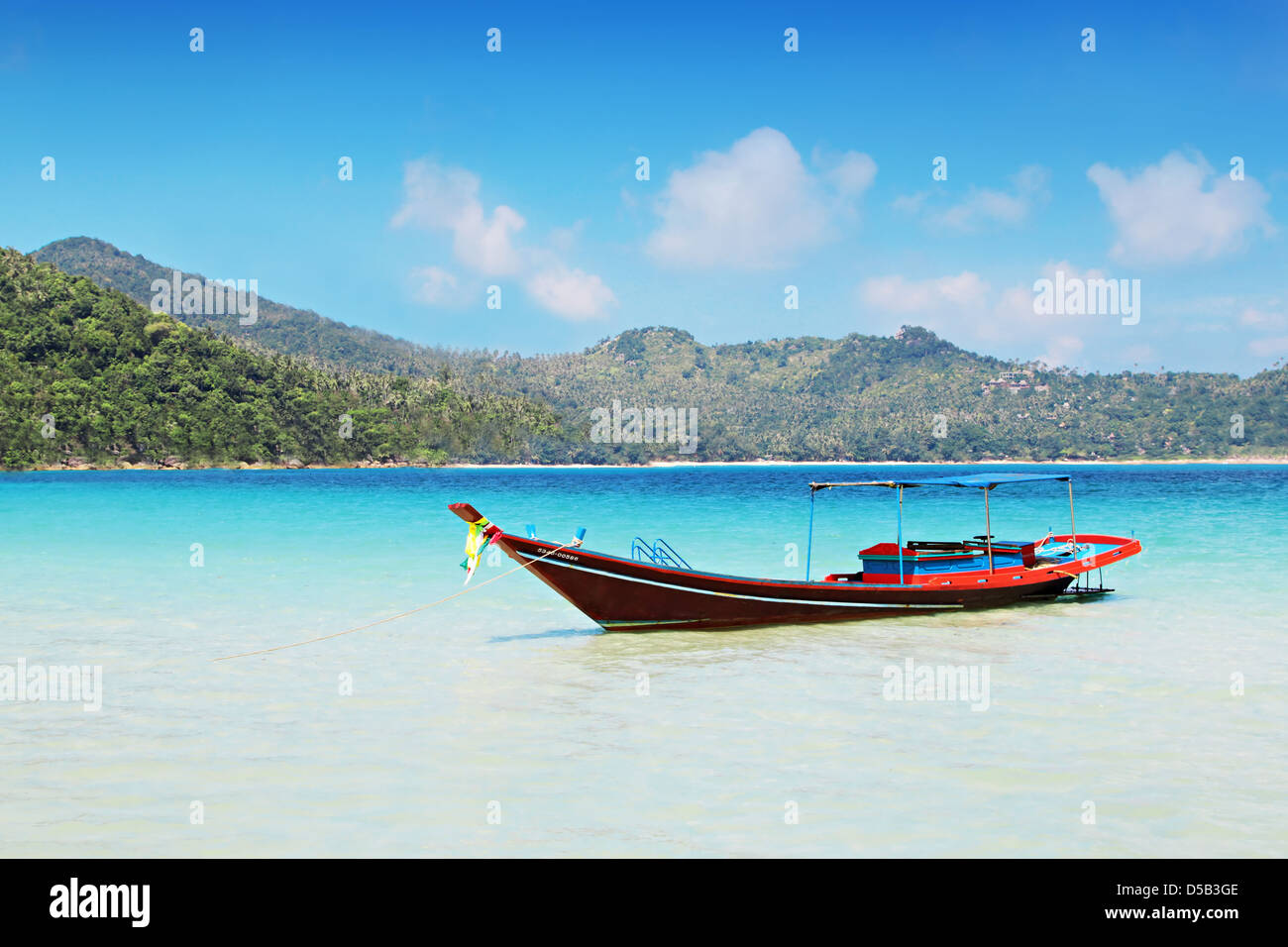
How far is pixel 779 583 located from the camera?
53.1ft

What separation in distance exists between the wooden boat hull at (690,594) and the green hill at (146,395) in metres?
124

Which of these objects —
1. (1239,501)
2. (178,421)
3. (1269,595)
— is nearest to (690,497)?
(1239,501)

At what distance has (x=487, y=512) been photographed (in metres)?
54.2

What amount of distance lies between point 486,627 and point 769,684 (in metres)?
6.38

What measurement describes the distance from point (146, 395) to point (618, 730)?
454 feet

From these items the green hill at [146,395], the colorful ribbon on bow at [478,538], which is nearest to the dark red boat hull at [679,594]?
the colorful ribbon on bow at [478,538]

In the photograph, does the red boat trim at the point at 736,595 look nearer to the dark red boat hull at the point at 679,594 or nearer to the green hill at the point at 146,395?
the dark red boat hull at the point at 679,594

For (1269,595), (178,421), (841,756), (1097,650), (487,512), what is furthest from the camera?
(178,421)

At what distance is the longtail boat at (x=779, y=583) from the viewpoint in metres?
15.2

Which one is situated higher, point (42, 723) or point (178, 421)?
point (178, 421)
